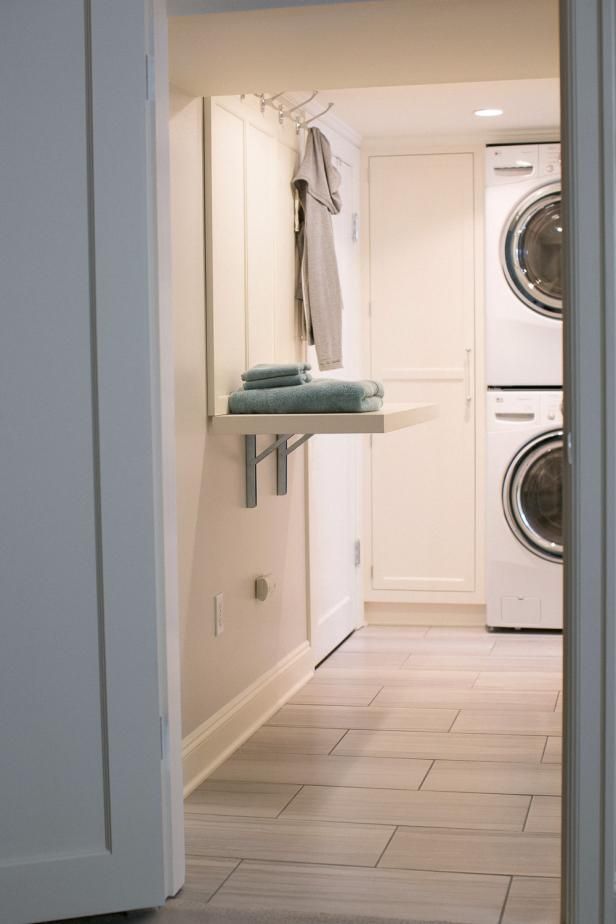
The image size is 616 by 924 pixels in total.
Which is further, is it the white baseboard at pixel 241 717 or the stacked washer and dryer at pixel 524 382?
the stacked washer and dryer at pixel 524 382

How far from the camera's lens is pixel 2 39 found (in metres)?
2.43

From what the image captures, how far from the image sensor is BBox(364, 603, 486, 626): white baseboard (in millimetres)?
5555

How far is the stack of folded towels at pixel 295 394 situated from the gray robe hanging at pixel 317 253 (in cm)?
69

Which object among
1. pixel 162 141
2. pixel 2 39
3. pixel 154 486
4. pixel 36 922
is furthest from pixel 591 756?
pixel 2 39

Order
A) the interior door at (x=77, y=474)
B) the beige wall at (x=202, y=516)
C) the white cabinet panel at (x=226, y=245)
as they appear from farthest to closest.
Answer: the white cabinet panel at (x=226, y=245) < the beige wall at (x=202, y=516) < the interior door at (x=77, y=474)

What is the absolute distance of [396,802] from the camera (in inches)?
126

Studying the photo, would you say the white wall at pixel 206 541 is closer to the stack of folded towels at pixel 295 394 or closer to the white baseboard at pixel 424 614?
the stack of folded towels at pixel 295 394

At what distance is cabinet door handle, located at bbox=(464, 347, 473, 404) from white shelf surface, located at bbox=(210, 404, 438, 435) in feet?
5.96

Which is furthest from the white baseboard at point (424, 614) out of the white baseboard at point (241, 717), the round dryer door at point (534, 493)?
the white baseboard at point (241, 717)

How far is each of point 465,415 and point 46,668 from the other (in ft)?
10.7

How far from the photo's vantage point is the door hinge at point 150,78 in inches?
97.2

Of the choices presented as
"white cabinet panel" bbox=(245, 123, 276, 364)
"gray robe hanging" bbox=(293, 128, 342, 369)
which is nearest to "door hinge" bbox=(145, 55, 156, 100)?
"white cabinet panel" bbox=(245, 123, 276, 364)

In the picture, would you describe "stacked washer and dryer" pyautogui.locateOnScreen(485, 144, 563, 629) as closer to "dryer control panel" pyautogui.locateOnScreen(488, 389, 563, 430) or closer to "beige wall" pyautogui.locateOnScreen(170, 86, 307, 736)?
"dryer control panel" pyautogui.locateOnScreen(488, 389, 563, 430)

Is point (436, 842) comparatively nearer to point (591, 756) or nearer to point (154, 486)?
point (591, 756)
